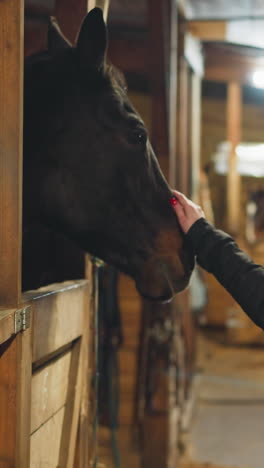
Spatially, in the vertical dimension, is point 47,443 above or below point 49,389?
below

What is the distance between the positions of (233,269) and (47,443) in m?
0.71

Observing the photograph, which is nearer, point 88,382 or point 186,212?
point 186,212

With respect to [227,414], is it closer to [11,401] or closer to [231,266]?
[231,266]

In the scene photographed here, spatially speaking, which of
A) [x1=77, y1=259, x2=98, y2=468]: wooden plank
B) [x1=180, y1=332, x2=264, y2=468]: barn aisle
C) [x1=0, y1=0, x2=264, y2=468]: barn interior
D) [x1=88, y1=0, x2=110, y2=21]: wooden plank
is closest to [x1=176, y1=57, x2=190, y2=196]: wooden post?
[x1=0, y1=0, x2=264, y2=468]: barn interior


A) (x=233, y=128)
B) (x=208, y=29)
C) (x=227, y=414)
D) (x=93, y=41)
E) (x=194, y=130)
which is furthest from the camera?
(x=233, y=128)

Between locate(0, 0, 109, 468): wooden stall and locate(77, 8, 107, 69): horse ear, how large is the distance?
1.03 feet

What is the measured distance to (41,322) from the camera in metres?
1.72

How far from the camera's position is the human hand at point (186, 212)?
2.09m

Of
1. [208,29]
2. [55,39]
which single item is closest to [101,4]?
[55,39]

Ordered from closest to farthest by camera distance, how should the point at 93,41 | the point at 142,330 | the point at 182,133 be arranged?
1. the point at 93,41
2. the point at 142,330
3. the point at 182,133

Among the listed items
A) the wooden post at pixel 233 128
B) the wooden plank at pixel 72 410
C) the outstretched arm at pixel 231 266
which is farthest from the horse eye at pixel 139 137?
the wooden post at pixel 233 128

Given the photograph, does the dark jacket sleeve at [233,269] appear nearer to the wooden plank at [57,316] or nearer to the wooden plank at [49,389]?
the wooden plank at [57,316]

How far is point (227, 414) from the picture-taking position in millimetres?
6332

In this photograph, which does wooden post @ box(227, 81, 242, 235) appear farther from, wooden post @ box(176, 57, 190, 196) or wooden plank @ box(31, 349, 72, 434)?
wooden plank @ box(31, 349, 72, 434)
